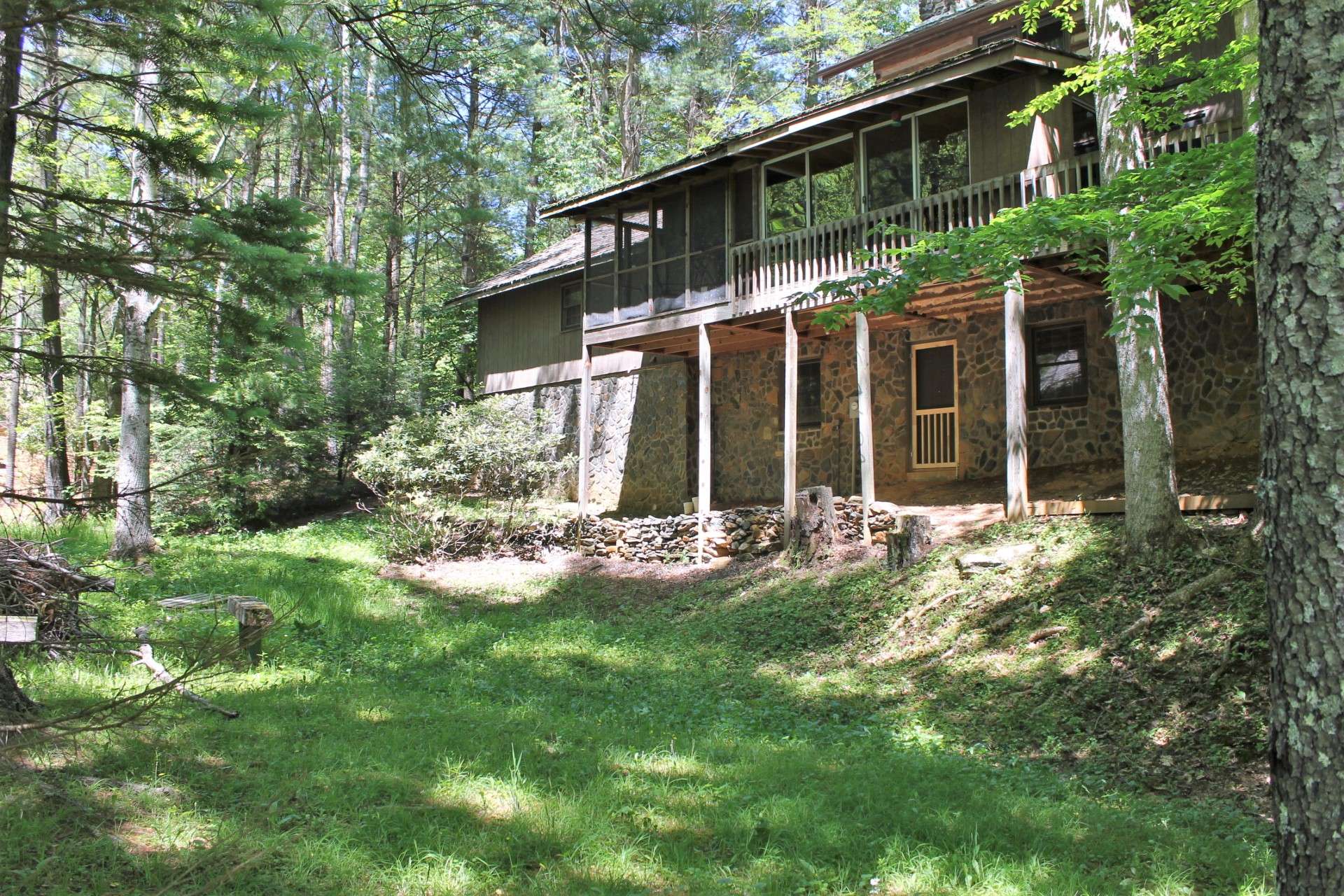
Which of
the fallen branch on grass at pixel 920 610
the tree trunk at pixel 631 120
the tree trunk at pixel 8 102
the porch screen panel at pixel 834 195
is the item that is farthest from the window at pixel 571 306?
the tree trunk at pixel 8 102

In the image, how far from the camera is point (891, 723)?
24.1 feet

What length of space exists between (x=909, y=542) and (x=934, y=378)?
5.96 m

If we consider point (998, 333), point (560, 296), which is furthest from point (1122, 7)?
point (560, 296)

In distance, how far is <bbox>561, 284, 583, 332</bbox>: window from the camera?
2139cm

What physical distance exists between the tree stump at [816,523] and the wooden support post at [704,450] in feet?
6.97

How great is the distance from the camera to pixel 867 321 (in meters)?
14.4

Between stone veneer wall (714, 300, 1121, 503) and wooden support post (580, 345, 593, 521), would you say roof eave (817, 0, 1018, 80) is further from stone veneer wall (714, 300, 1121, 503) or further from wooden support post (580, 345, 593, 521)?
wooden support post (580, 345, 593, 521)

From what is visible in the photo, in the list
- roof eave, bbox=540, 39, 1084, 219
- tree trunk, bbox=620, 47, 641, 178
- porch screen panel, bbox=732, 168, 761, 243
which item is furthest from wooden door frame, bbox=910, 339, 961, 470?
tree trunk, bbox=620, 47, 641, 178

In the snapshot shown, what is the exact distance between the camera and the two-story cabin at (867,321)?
1230 centimetres

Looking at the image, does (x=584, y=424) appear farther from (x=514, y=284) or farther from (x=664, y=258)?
(x=514, y=284)

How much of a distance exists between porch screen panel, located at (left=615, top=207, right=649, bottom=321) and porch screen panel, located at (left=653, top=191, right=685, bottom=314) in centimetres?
27

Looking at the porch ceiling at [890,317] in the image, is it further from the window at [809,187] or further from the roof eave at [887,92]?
the roof eave at [887,92]

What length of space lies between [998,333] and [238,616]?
11810 mm

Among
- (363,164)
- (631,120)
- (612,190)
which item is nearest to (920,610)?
(612,190)
